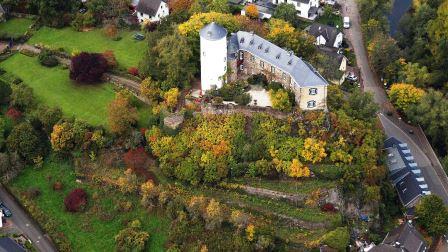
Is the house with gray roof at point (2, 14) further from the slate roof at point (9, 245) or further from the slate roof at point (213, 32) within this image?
the slate roof at point (9, 245)

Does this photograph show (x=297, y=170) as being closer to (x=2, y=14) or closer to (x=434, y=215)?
(x=434, y=215)

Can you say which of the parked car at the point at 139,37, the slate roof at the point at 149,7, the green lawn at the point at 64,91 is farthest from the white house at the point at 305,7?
the green lawn at the point at 64,91

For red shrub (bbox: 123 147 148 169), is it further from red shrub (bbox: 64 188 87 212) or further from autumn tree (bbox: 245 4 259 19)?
autumn tree (bbox: 245 4 259 19)

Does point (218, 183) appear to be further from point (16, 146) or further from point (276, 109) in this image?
point (16, 146)

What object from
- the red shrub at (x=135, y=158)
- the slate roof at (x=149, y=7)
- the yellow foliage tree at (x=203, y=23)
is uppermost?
the yellow foliage tree at (x=203, y=23)

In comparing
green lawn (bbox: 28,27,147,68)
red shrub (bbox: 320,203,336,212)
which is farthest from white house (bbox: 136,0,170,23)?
red shrub (bbox: 320,203,336,212)
